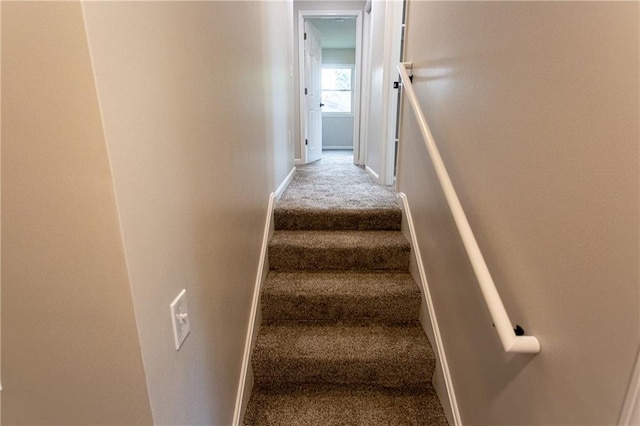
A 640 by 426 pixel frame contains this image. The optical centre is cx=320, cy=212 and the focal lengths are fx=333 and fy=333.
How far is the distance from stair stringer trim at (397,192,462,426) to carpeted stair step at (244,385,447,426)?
0.09 metres

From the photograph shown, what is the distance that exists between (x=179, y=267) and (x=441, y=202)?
1136mm

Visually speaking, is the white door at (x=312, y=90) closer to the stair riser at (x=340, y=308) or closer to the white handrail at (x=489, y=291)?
the stair riser at (x=340, y=308)

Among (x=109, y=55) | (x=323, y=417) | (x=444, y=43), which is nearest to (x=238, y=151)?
(x=109, y=55)

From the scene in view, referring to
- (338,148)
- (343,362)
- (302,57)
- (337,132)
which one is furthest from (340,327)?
(337,132)

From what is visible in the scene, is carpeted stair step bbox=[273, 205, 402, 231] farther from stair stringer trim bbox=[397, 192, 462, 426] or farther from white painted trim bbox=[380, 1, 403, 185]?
white painted trim bbox=[380, 1, 403, 185]

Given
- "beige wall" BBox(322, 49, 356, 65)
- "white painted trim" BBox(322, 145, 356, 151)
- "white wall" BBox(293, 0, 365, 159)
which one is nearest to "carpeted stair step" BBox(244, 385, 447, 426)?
"white wall" BBox(293, 0, 365, 159)

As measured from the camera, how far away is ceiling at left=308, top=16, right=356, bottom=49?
5180 mm

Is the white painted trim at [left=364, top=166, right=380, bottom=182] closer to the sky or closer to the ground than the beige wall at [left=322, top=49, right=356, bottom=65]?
closer to the ground

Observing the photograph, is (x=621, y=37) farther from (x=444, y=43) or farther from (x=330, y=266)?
(x=330, y=266)

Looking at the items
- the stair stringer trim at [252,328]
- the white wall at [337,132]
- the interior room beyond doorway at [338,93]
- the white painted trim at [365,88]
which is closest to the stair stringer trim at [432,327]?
the stair stringer trim at [252,328]

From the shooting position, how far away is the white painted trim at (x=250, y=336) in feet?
4.77

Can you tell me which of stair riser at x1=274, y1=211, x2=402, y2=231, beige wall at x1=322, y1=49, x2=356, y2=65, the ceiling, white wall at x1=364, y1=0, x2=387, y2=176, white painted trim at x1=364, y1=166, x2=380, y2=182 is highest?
the ceiling

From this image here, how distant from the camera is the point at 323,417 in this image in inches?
60.1

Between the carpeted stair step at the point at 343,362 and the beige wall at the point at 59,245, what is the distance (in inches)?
40.0
